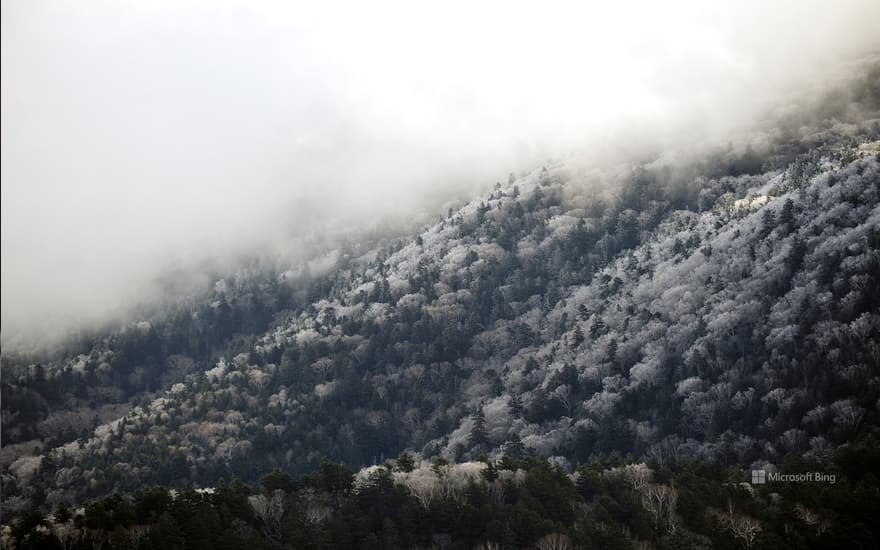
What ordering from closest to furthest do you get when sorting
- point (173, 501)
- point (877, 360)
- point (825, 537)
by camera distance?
point (825, 537)
point (173, 501)
point (877, 360)

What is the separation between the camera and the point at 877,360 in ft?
608

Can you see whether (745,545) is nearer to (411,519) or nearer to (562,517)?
(562,517)

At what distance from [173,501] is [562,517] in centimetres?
5716

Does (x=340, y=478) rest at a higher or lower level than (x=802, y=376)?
higher

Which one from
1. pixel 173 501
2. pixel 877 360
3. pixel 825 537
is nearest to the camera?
pixel 825 537

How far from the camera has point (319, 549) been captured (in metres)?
117

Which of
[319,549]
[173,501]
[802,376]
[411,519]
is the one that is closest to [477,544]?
[411,519]

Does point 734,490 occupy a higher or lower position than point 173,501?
lower

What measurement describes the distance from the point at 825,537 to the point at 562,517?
36063 mm

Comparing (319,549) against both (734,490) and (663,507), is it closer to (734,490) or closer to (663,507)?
(663,507)

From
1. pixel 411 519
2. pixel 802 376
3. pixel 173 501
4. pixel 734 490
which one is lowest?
pixel 802 376

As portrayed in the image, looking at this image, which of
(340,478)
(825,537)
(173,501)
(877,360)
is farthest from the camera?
(877,360)

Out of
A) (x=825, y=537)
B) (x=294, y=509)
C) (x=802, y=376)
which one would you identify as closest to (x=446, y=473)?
(x=294, y=509)

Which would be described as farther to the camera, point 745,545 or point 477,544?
point 477,544
